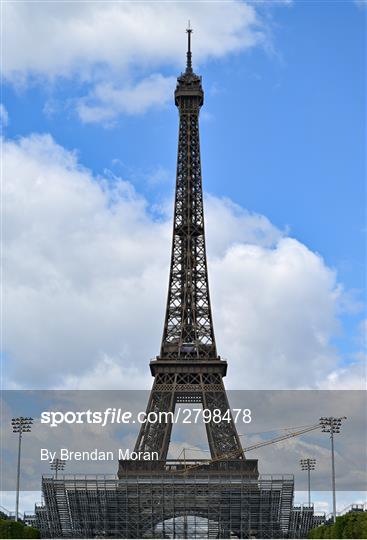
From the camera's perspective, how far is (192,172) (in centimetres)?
14800

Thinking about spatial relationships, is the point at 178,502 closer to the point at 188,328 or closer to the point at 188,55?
the point at 188,328

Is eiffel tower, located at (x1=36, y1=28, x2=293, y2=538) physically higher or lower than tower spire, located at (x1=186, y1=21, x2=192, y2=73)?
lower

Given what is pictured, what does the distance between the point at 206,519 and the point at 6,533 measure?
4282 cm

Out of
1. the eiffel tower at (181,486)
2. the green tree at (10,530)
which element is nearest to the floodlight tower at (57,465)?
the eiffel tower at (181,486)

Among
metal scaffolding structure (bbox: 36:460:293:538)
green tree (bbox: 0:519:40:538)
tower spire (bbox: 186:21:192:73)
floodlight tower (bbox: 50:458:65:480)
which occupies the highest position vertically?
tower spire (bbox: 186:21:192:73)

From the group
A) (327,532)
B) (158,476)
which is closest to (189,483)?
(158,476)

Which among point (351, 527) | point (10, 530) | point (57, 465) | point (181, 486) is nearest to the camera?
point (351, 527)

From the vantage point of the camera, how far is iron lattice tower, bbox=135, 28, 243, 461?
424ft

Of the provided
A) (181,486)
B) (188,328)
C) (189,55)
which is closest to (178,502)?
(181,486)

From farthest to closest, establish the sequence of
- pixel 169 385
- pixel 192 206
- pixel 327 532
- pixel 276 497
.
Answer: pixel 192 206 → pixel 169 385 → pixel 276 497 → pixel 327 532

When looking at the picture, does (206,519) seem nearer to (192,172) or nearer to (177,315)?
(177,315)

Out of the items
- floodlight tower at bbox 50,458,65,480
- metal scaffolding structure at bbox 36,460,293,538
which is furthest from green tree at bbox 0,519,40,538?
floodlight tower at bbox 50,458,65,480

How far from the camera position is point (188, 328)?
138500 mm

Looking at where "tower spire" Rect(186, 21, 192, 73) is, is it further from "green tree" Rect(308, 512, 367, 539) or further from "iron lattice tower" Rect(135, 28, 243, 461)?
"green tree" Rect(308, 512, 367, 539)
